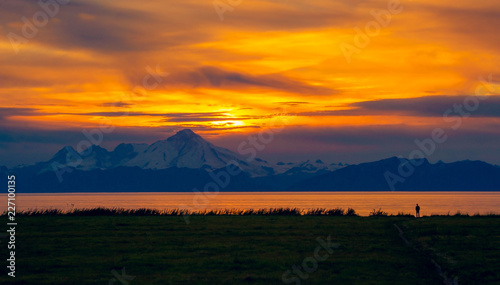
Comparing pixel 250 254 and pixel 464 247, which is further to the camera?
pixel 464 247

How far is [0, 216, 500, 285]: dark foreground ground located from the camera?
901 inches

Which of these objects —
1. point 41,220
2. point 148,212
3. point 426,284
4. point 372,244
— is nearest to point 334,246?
point 372,244

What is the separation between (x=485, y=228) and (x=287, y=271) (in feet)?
73.4

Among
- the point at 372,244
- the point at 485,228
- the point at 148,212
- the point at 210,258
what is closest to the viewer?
the point at 210,258

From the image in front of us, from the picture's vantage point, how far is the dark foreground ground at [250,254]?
22875mm

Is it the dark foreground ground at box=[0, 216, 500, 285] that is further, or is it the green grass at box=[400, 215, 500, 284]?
the green grass at box=[400, 215, 500, 284]

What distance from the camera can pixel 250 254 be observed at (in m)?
28.7

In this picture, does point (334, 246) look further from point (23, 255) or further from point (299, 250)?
point (23, 255)

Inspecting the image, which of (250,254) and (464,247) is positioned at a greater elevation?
(464,247)

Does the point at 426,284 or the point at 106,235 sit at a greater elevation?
the point at 106,235

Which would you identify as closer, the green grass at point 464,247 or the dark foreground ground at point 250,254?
the dark foreground ground at point 250,254

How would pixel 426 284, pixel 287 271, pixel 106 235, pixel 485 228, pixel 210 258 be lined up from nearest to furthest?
pixel 426 284
pixel 287 271
pixel 210 258
pixel 106 235
pixel 485 228

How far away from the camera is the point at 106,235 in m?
37.2

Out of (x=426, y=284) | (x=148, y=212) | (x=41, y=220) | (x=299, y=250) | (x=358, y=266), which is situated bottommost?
(x=426, y=284)
